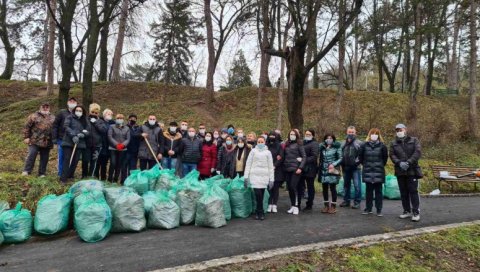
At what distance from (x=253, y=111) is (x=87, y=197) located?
17604 mm

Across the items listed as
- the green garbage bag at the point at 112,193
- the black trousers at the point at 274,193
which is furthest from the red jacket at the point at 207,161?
the green garbage bag at the point at 112,193

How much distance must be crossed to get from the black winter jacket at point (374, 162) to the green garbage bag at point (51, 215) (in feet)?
18.0

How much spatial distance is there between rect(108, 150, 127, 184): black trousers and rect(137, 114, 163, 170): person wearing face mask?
38cm

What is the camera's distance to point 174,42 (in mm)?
27594

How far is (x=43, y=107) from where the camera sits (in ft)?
26.2

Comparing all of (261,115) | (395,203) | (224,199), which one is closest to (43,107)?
(224,199)

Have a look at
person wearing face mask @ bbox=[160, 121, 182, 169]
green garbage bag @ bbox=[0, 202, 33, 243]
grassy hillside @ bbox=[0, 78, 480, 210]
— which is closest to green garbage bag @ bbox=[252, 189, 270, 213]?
person wearing face mask @ bbox=[160, 121, 182, 169]

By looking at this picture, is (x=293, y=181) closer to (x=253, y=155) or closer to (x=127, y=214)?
(x=253, y=155)

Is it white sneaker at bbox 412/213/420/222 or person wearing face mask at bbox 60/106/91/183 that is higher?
person wearing face mask at bbox 60/106/91/183

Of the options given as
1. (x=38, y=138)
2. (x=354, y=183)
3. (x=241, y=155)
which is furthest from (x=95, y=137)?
(x=354, y=183)

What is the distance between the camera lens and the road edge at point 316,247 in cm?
446

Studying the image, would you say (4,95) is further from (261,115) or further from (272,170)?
(272,170)

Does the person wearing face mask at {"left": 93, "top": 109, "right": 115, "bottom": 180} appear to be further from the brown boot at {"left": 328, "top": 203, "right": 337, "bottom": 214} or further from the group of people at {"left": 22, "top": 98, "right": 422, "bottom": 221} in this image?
the brown boot at {"left": 328, "top": 203, "right": 337, "bottom": 214}

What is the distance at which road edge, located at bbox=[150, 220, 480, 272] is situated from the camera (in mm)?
4457
